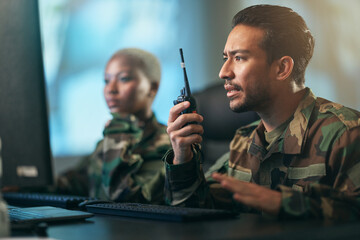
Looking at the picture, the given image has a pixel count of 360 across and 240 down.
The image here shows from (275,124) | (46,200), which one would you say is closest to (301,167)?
(275,124)

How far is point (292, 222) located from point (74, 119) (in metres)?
2.28

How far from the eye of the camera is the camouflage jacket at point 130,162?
146 centimetres

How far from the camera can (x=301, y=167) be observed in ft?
3.08

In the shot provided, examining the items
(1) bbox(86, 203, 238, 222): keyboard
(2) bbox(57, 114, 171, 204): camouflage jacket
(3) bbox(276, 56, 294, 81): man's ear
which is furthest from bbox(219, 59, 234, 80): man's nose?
(2) bbox(57, 114, 171, 204): camouflage jacket

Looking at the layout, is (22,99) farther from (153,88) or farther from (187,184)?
(153,88)

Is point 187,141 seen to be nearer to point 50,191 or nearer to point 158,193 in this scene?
point 158,193

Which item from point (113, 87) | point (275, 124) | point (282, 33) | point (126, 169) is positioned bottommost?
point (126, 169)

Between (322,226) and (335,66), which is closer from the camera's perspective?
Result: (322,226)

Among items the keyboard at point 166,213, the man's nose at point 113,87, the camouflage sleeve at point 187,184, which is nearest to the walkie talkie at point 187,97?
the camouflage sleeve at point 187,184

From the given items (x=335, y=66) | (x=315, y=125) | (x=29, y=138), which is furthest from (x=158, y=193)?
(x=335, y=66)

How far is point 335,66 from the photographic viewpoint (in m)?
2.03

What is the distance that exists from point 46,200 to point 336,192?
2.34 ft

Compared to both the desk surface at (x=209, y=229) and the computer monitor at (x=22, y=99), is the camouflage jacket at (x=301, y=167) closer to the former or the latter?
the desk surface at (x=209, y=229)

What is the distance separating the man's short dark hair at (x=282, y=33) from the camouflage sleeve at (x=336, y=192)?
0.71ft
